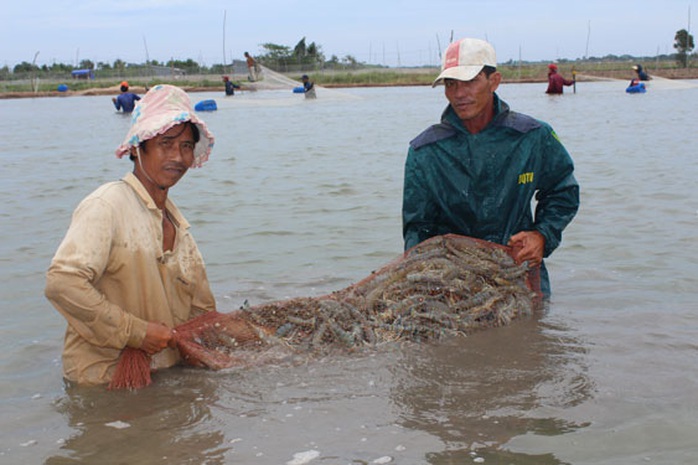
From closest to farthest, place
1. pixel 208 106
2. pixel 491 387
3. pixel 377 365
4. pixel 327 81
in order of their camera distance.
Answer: pixel 491 387
pixel 377 365
pixel 208 106
pixel 327 81

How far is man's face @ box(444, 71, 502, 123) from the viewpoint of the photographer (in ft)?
13.6

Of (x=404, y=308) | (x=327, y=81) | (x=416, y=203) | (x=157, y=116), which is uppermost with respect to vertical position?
(x=327, y=81)

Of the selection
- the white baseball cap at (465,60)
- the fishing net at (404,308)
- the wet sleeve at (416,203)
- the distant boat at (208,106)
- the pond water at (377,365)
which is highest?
the white baseball cap at (465,60)

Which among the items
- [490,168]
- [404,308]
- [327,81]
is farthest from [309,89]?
[404,308]

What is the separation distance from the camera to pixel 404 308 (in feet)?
14.0

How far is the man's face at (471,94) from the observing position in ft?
13.6

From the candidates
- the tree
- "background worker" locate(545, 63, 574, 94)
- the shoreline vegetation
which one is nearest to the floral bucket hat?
"background worker" locate(545, 63, 574, 94)

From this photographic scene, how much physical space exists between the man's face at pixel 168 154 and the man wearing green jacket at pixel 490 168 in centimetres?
137

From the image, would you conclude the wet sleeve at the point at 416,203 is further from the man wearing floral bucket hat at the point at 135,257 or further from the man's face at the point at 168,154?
the man's face at the point at 168,154

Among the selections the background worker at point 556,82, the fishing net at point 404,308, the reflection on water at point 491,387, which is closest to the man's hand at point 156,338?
the fishing net at point 404,308

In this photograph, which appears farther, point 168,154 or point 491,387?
point 491,387

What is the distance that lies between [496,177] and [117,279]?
6.82 feet

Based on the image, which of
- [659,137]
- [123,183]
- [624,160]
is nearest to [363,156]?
[624,160]

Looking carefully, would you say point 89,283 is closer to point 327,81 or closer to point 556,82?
point 556,82
